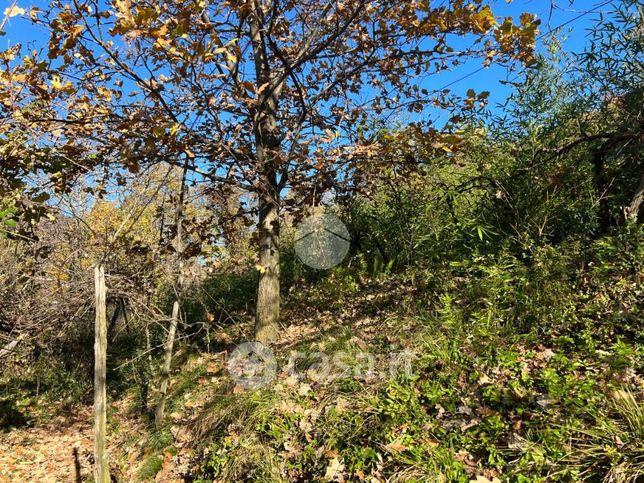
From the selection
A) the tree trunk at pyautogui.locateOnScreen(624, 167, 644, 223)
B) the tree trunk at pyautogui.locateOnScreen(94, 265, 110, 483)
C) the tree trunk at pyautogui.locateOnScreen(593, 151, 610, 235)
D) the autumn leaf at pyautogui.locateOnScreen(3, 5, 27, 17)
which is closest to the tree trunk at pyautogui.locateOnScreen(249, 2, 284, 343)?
the tree trunk at pyautogui.locateOnScreen(94, 265, 110, 483)

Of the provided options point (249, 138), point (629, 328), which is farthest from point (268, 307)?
point (629, 328)

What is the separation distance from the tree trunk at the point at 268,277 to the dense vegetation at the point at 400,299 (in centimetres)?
5

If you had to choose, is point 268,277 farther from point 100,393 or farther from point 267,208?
point 100,393

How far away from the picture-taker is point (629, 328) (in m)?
3.40

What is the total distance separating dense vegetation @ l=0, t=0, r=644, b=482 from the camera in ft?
10.1

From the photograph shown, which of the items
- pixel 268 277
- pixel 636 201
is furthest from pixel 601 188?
pixel 268 277

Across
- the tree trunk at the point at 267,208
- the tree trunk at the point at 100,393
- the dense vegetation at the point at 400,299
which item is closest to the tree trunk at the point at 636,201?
the dense vegetation at the point at 400,299

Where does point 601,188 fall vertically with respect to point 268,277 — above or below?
above

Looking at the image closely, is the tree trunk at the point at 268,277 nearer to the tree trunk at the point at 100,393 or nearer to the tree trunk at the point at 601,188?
the tree trunk at the point at 100,393

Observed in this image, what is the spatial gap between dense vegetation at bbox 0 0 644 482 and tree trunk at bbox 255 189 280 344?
50 millimetres

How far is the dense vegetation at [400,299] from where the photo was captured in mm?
3074

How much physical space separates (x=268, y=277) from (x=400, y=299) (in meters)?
1.61

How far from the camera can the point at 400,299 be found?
205 inches

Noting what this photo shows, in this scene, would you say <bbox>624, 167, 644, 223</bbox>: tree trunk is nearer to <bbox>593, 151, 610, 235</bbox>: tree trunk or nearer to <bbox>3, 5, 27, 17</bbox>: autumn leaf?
<bbox>593, 151, 610, 235</bbox>: tree trunk
